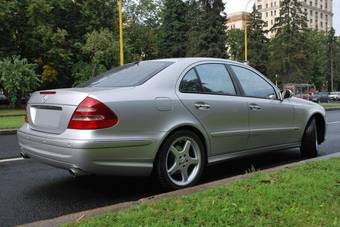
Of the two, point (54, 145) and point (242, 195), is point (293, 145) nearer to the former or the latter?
point (242, 195)

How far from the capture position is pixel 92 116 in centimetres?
463

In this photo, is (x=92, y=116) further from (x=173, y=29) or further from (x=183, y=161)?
(x=173, y=29)

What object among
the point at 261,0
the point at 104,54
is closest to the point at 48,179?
the point at 104,54

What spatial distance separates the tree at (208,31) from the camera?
51.2 metres

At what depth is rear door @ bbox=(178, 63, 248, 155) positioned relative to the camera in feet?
18.1

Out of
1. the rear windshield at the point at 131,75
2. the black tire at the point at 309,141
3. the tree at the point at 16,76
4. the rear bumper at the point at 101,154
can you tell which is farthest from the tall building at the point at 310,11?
the rear bumper at the point at 101,154

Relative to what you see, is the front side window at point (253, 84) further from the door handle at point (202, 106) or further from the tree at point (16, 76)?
the tree at point (16, 76)

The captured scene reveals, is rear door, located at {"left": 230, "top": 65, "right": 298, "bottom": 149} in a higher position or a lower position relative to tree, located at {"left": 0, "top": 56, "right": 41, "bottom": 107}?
lower

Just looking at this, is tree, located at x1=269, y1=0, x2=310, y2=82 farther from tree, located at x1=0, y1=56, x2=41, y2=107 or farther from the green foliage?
tree, located at x1=0, y1=56, x2=41, y2=107

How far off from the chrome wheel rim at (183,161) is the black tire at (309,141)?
258 cm

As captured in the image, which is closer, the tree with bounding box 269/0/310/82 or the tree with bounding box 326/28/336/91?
the tree with bounding box 269/0/310/82

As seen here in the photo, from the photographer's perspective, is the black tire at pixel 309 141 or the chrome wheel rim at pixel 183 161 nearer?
the chrome wheel rim at pixel 183 161

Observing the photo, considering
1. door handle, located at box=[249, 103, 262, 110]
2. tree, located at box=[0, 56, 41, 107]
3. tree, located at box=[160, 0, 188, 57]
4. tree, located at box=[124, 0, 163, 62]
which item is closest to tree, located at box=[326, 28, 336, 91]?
tree, located at box=[160, 0, 188, 57]

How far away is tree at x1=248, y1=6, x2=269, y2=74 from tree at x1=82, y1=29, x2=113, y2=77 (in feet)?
101
